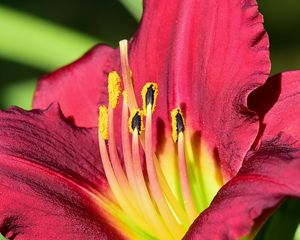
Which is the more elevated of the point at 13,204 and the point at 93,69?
the point at 93,69

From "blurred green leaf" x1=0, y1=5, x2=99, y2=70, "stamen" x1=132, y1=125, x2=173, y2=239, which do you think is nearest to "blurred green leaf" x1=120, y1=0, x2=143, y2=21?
"blurred green leaf" x1=0, y1=5, x2=99, y2=70

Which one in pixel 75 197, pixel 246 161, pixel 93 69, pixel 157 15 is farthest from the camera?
pixel 93 69

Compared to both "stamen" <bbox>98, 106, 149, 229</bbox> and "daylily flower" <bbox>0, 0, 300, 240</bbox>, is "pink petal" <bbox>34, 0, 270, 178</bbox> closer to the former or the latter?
"daylily flower" <bbox>0, 0, 300, 240</bbox>

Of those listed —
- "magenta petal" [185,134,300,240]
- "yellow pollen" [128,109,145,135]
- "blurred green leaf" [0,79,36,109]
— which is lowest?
"magenta petal" [185,134,300,240]

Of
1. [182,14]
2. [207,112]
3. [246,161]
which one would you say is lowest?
[246,161]

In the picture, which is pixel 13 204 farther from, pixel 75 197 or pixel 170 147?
pixel 170 147

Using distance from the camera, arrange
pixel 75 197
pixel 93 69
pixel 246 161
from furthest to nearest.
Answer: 1. pixel 93 69
2. pixel 75 197
3. pixel 246 161

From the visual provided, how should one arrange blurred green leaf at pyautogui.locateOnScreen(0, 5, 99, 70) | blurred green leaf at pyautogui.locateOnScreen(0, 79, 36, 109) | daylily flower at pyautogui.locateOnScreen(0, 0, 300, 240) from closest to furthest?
1. daylily flower at pyautogui.locateOnScreen(0, 0, 300, 240)
2. blurred green leaf at pyautogui.locateOnScreen(0, 5, 99, 70)
3. blurred green leaf at pyautogui.locateOnScreen(0, 79, 36, 109)

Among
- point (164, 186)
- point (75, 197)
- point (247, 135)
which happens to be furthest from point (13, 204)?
point (247, 135)
